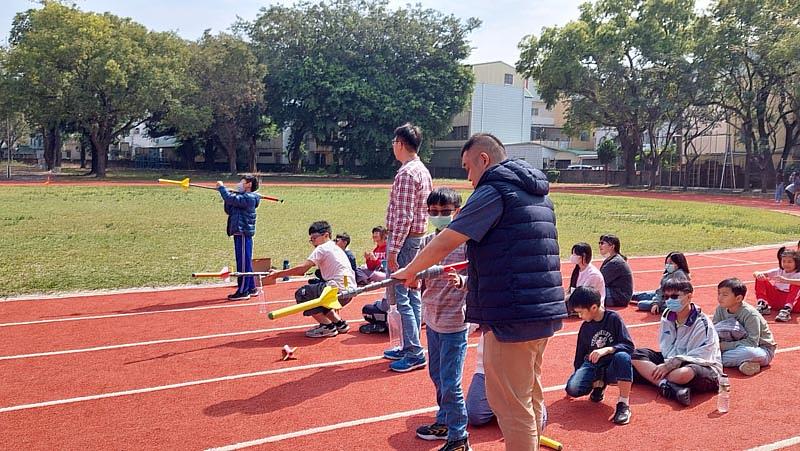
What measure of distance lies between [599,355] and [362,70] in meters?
56.7

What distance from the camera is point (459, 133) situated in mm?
70562

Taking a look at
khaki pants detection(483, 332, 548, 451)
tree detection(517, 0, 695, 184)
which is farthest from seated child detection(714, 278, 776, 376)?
tree detection(517, 0, 695, 184)

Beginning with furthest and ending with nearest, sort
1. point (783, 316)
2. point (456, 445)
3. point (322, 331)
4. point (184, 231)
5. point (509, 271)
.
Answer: point (184, 231) < point (783, 316) < point (322, 331) < point (456, 445) < point (509, 271)

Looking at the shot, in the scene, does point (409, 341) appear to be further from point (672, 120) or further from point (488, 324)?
point (672, 120)

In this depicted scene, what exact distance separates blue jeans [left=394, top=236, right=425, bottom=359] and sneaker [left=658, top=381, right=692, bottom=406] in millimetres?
2246

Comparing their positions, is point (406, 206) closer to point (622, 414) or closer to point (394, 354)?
point (394, 354)

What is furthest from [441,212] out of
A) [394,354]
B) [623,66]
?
[623,66]

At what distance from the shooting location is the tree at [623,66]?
148 ft

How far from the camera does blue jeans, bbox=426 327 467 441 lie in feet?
15.1

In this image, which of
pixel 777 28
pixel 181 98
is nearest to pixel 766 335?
pixel 777 28

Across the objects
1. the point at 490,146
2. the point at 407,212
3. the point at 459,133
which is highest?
the point at 459,133

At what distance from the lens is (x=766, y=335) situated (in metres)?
6.82

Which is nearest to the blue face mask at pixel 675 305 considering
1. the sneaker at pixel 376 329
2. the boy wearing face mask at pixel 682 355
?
the boy wearing face mask at pixel 682 355

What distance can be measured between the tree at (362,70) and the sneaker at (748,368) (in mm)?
52288
